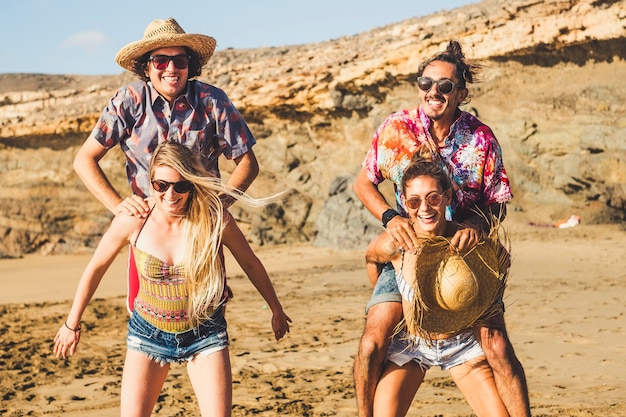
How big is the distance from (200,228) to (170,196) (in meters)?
0.21

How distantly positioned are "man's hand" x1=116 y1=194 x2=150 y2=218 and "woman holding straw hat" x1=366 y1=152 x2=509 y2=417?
1.19m

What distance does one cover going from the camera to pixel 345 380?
7.10 meters

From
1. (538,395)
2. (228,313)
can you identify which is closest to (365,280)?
(228,313)

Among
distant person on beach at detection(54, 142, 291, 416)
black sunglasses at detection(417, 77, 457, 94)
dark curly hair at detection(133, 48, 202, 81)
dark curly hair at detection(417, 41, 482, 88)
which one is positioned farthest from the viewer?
dark curly hair at detection(133, 48, 202, 81)

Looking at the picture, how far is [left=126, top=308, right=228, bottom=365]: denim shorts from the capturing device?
12.6 feet

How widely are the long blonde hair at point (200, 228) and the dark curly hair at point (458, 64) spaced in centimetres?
122

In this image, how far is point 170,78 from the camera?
14.0ft

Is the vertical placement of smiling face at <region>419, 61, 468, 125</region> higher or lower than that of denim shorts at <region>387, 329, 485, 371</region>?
higher

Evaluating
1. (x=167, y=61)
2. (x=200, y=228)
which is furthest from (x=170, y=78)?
(x=200, y=228)

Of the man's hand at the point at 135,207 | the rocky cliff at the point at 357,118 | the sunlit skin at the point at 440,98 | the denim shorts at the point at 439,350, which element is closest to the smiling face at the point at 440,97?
the sunlit skin at the point at 440,98

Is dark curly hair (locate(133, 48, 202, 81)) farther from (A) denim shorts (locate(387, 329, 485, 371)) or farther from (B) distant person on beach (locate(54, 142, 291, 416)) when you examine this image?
(A) denim shorts (locate(387, 329, 485, 371))

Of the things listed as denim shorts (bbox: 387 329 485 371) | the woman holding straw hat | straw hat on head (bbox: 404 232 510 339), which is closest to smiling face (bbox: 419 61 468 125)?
the woman holding straw hat

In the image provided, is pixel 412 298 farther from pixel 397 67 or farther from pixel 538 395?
pixel 397 67

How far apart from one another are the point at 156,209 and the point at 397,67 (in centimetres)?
1501
